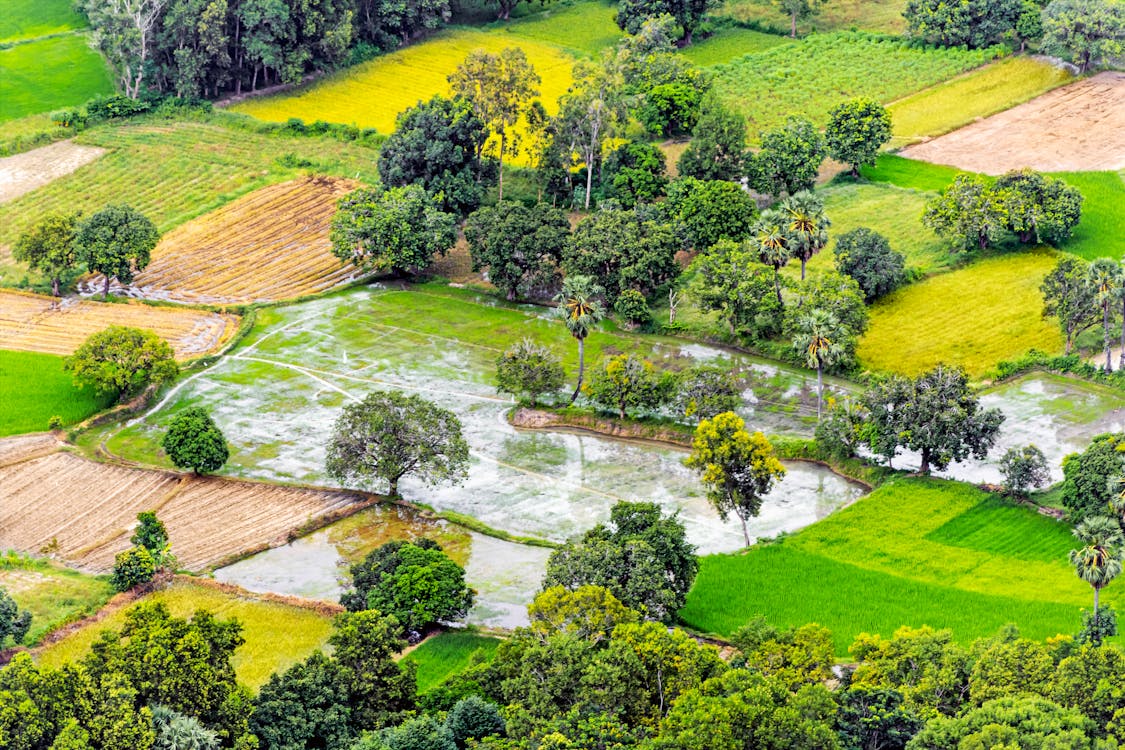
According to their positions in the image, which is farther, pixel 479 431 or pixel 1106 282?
pixel 479 431

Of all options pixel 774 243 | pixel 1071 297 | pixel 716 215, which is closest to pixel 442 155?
pixel 716 215

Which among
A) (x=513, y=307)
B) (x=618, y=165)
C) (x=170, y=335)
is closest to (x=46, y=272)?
(x=170, y=335)

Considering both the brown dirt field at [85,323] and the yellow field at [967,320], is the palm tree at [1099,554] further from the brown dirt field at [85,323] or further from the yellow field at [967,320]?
the brown dirt field at [85,323]

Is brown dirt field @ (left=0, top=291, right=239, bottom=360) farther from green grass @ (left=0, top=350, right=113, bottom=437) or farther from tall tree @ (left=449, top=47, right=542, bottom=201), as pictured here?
tall tree @ (left=449, top=47, right=542, bottom=201)

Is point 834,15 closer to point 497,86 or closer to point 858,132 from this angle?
point 858,132

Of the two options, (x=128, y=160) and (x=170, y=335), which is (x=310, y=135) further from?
(x=170, y=335)

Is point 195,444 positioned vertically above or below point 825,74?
below

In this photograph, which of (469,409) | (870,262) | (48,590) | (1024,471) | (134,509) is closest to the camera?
(48,590)
